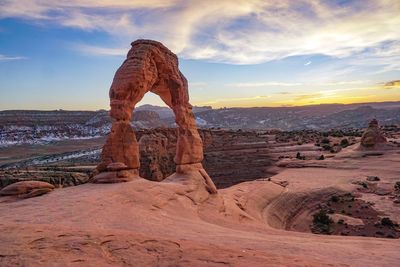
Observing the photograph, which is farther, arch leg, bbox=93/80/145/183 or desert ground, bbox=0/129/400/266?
arch leg, bbox=93/80/145/183

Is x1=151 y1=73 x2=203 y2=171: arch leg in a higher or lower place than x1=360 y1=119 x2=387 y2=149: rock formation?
higher

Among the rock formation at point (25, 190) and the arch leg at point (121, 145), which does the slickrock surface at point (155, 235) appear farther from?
the arch leg at point (121, 145)

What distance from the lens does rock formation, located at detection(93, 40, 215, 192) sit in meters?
15.6

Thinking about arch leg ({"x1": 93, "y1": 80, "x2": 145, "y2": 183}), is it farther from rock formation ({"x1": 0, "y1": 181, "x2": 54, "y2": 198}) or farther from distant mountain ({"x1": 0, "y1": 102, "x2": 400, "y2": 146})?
distant mountain ({"x1": 0, "y1": 102, "x2": 400, "y2": 146})

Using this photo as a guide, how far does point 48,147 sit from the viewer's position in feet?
290

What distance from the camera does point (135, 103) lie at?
653 inches

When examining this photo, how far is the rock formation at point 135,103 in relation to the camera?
15.6m

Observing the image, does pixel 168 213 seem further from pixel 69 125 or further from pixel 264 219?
pixel 69 125

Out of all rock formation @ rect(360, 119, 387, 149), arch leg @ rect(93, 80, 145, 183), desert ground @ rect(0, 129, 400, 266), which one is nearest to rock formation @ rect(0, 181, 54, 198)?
desert ground @ rect(0, 129, 400, 266)

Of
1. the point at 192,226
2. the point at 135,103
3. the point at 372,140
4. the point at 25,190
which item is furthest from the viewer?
the point at 372,140

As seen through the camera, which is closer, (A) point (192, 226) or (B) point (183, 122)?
(A) point (192, 226)

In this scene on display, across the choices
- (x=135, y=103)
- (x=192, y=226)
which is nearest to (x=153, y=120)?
(x=135, y=103)

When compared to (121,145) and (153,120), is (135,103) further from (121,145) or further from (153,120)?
(153,120)

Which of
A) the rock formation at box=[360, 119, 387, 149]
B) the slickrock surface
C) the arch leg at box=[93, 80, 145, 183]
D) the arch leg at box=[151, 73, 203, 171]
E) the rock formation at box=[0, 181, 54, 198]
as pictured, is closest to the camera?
the slickrock surface
